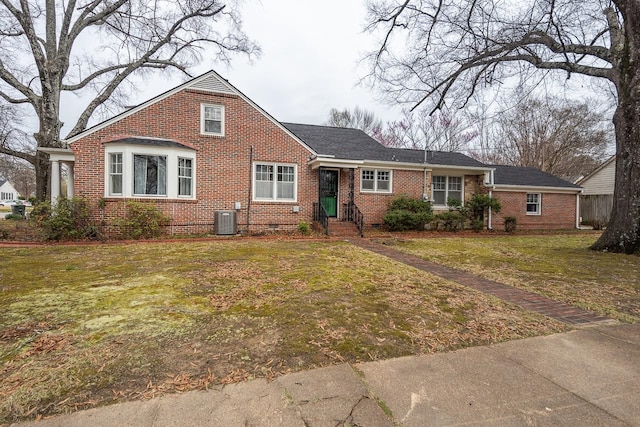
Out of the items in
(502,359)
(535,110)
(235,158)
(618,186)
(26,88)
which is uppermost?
(535,110)

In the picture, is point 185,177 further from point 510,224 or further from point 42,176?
point 510,224

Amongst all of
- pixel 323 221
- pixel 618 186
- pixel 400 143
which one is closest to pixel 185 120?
pixel 323 221

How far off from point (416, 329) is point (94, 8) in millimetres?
20429

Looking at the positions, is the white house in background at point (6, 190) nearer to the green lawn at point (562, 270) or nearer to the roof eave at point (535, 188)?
the green lawn at point (562, 270)

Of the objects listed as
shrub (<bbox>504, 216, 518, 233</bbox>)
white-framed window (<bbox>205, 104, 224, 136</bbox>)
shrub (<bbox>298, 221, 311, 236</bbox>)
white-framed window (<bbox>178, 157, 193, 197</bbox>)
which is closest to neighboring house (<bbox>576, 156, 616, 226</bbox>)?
shrub (<bbox>504, 216, 518, 233</bbox>)

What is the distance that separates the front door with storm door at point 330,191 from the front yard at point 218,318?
6991 mm

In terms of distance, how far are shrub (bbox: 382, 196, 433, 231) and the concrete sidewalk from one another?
10596mm

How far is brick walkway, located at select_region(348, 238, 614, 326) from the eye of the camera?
3682mm

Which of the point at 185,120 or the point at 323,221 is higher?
the point at 185,120

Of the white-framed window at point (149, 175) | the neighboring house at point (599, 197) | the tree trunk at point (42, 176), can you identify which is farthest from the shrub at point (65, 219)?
the neighboring house at point (599, 197)

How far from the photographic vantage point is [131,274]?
17.2ft

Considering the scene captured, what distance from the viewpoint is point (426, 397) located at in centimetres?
208

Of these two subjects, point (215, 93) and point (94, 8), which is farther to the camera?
point (94, 8)

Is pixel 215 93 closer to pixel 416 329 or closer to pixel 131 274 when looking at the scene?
pixel 131 274
